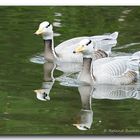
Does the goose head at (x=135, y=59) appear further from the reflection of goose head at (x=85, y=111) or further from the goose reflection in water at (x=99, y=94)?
the reflection of goose head at (x=85, y=111)

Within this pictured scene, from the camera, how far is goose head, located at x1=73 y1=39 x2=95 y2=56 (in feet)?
9.70

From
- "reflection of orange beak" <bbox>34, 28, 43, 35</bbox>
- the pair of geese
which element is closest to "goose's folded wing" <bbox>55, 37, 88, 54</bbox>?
the pair of geese

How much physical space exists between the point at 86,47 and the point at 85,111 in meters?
0.29

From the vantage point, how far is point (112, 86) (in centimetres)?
298

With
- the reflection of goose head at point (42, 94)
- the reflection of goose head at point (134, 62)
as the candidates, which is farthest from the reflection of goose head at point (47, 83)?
the reflection of goose head at point (134, 62)

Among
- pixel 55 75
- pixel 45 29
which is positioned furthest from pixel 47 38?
pixel 55 75

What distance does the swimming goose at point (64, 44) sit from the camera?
3000mm

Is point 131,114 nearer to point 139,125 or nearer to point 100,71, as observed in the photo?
point 139,125

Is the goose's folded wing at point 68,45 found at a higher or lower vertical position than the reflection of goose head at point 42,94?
higher

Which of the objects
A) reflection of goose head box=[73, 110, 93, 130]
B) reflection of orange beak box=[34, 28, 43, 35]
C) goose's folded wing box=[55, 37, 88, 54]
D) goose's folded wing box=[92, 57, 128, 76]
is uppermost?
reflection of orange beak box=[34, 28, 43, 35]

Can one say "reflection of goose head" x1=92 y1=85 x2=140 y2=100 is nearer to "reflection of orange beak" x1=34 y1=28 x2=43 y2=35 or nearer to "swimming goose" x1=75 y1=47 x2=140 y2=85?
"swimming goose" x1=75 y1=47 x2=140 y2=85

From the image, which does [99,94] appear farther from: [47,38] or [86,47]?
[47,38]
